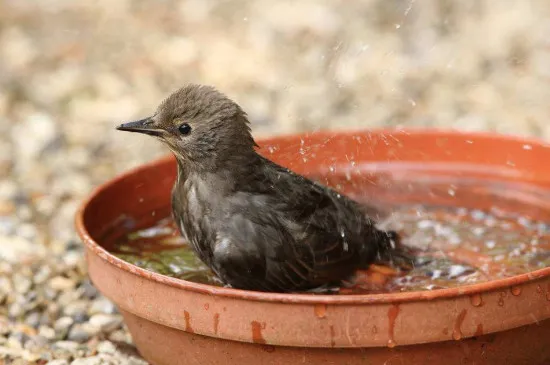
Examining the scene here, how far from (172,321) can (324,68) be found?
5716 millimetres

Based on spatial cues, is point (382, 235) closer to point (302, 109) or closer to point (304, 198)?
point (304, 198)

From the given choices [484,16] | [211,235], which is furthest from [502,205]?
[484,16]

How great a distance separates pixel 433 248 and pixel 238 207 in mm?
1367

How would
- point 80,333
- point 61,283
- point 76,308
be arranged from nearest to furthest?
point 80,333
point 76,308
point 61,283

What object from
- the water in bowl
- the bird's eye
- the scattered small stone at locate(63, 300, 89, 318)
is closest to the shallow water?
the water in bowl

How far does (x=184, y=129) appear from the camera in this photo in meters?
4.25

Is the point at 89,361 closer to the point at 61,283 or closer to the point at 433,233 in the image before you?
the point at 61,283

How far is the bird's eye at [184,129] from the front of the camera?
4.25 meters

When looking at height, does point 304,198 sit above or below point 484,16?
below

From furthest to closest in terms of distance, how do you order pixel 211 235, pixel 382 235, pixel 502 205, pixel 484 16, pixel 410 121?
pixel 484 16, pixel 410 121, pixel 502 205, pixel 382 235, pixel 211 235

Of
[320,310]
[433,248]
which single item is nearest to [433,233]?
[433,248]

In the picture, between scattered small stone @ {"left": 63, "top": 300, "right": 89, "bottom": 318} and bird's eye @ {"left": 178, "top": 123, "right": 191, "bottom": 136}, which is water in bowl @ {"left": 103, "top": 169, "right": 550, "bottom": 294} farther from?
bird's eye @ {"left": 178, "top": 123, "right": 191, "bottom": 136}

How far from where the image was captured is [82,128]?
26.8 feet

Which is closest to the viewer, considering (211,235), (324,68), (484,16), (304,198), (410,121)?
(211,235)
